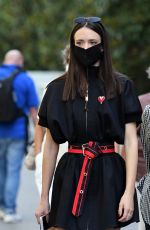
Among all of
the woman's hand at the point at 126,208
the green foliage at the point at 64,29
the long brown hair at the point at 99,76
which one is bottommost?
the woman's hand at the point at 126,208

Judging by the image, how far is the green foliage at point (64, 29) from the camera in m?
15.4

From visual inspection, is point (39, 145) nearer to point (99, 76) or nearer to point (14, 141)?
point (99, 76)

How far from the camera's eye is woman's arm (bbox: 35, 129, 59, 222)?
4.94 metres

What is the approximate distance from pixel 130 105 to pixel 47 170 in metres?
0.66

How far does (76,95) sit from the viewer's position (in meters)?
4.86

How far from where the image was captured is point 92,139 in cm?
481

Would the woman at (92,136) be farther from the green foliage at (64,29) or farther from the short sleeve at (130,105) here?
the green foliage at (64,29)

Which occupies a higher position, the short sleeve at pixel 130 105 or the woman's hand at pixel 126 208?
the short sleeve at pixel 130 105

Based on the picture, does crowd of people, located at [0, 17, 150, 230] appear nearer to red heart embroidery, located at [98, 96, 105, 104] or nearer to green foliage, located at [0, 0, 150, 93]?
red heart embroidery, located at [98, 96, 105, 104]

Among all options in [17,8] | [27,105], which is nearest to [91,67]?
[27,105]

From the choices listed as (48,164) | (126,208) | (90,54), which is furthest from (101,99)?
(126,208)

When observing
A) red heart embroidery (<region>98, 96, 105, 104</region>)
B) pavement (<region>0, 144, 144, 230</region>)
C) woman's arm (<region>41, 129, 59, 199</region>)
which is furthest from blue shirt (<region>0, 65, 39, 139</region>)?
red heart embroidery (<region>98, 96, 105, 104</region>)

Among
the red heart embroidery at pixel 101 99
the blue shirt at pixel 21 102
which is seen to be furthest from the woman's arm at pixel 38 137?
the blue shirt at pixel 21 102

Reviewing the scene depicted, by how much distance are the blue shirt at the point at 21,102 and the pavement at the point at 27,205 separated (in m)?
0.99
